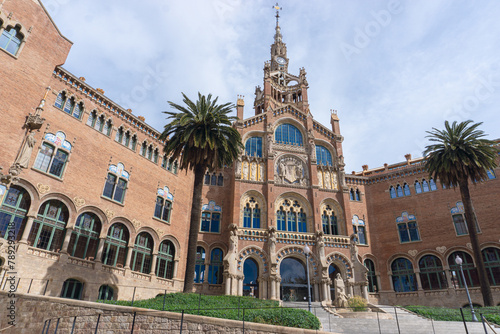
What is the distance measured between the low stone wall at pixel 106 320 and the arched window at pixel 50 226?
5.08 m

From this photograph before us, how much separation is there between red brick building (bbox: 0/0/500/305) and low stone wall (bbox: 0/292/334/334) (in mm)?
3257

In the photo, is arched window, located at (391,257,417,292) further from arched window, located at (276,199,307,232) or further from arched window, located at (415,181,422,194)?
arched window, located at (276,199,307,232)

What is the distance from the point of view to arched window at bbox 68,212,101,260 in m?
24.6

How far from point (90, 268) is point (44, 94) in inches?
513

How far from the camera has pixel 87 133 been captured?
27.6m

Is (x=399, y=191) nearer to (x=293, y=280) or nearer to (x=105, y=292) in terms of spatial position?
(x=293, y=280)

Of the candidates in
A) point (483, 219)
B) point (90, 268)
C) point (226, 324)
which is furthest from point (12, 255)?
point (483, 219)

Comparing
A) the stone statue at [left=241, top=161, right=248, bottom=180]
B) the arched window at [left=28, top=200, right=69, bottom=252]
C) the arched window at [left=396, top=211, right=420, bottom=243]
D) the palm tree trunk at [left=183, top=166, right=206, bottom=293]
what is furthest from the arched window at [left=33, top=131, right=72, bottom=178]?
the arched window at [left=396, top=211, right=420, bottom=243]

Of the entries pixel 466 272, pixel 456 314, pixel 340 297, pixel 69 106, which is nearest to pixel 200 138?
pixel 69 106

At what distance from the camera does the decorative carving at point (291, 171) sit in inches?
1513

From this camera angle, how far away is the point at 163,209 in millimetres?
32500

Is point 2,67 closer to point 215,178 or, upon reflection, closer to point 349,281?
point 215,178

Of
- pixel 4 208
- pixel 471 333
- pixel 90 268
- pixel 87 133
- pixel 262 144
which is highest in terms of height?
pixel 262 144

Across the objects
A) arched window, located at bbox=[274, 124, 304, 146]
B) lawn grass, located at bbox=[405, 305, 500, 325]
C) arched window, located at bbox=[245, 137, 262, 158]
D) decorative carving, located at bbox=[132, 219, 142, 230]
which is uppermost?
arched window, located at bbox=[274, 124, 304, 146]
